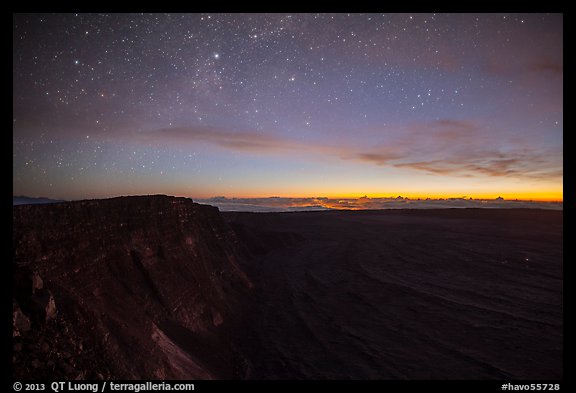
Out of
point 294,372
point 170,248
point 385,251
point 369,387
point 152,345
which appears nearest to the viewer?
point 369,387

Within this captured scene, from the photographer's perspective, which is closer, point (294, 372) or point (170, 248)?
point (294, 372)

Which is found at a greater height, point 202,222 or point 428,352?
point 202,222

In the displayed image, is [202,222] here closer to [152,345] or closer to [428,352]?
[152,345]

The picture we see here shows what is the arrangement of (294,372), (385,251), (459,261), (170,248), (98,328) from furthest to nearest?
(385,251) → (459,261) → (170,248) → (294,372) → (98,328)
